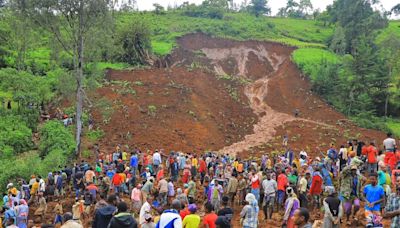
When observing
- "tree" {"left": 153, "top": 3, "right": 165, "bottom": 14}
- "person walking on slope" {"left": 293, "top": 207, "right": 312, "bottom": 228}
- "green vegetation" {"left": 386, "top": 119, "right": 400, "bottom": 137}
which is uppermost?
"tree" {"left": 153, "top": 3, "right": 165, "bottom": 14}

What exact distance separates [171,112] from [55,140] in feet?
33.8

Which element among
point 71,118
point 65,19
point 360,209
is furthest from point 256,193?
point 71,118

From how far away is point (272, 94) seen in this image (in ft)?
133

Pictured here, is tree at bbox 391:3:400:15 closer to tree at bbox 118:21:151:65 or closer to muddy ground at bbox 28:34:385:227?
muddy ground at bbox 28:34:385:227

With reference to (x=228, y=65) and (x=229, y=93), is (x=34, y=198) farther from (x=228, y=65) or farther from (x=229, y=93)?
(x=228, y=65)

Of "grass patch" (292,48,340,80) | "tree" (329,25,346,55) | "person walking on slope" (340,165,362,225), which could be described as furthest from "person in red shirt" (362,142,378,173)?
"tree" (329,25,346,55)

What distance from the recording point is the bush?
21.9 meters

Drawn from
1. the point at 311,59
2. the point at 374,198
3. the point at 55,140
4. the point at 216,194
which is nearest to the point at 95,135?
the point at 55,140

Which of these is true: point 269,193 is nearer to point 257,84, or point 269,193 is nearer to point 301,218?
point 301,218

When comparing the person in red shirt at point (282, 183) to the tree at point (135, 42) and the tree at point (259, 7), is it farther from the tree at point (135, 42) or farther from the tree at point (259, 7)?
the tree at point (259, 7)

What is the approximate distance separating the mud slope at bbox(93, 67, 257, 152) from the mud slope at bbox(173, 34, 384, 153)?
169 centimetres

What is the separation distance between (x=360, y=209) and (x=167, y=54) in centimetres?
3642

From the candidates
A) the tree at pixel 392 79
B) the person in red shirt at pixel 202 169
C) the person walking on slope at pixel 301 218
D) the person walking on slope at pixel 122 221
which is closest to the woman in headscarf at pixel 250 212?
the person walking on slope at pixel 301 218

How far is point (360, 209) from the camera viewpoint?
12.4 meters
